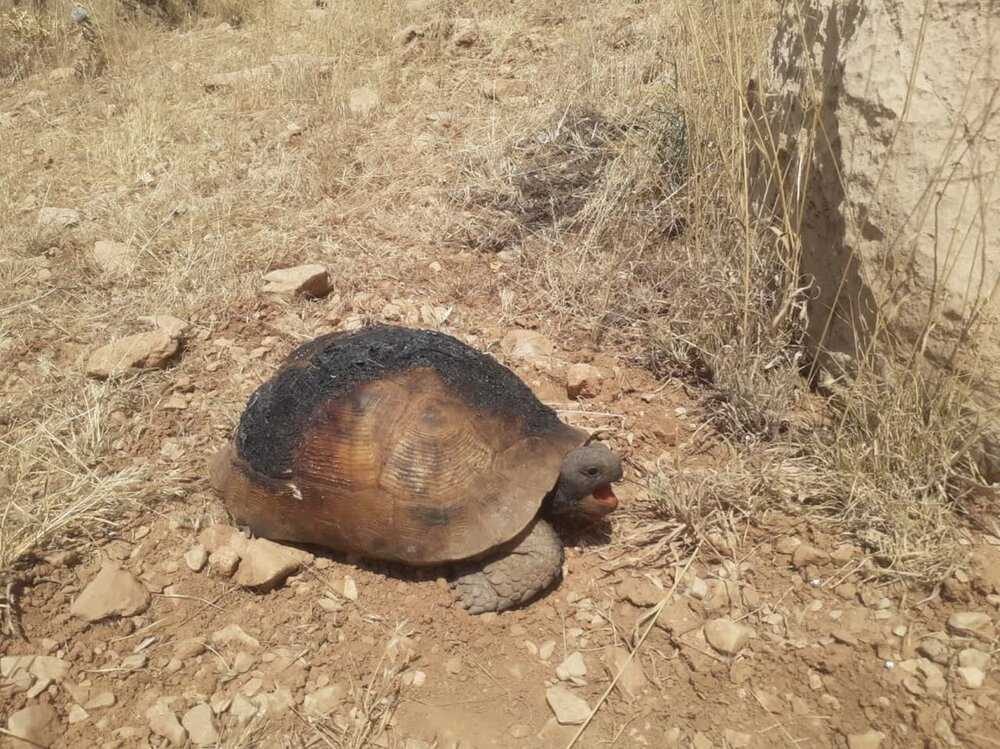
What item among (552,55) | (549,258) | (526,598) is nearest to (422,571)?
(526,598)

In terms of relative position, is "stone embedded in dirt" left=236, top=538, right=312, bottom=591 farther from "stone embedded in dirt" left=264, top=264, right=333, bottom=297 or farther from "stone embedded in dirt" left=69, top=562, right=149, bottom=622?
"stone embedded in dirt" left=264, top=264, right=333, bottom=297

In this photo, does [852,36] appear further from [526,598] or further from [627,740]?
[627,740]

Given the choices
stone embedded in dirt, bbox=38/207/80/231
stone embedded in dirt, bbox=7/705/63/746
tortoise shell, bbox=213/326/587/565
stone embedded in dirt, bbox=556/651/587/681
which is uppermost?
stone embedded in dirt, bbox=38/207/80/231

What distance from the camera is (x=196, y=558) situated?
276 cm

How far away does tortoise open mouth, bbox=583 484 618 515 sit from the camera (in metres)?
2.69

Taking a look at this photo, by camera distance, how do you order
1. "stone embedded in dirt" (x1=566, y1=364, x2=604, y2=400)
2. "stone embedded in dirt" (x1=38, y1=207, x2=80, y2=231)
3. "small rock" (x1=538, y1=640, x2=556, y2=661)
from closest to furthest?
"small rock" (x1=538, y1=640, x2=556, y2=661) → "stone embedded in dirt" (x1=566, y1=364, x2=604, y2=400) → "stone embedded in dirt" (x1=38, y1=207, x2=80, y2=231)

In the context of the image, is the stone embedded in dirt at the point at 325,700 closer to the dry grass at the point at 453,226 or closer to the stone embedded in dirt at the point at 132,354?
the dry grass at the point at 453,226

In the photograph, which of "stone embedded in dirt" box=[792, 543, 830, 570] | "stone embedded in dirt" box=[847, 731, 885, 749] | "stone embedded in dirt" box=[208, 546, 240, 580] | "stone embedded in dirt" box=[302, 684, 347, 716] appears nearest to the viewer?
"stone embedded in dirt" box=[847, 731, 885, 749]

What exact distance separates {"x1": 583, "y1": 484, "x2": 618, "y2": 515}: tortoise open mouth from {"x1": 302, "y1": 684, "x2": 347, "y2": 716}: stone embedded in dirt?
1.06 m

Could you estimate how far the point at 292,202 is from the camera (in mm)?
4973

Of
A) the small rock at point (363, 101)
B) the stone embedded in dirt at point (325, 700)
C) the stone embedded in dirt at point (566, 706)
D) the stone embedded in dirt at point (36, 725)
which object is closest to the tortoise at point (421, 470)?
the stone embedded in dirt at point (566, 706)

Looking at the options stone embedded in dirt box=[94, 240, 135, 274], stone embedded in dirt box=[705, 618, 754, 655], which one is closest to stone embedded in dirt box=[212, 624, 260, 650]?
stone embedded in dirt box=[705, 618, 754, 655]

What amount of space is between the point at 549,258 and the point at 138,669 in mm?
2852

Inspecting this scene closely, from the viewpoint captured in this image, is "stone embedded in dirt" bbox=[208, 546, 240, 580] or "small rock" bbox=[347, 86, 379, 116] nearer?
"stone embedded in dirt" bbox=[208, 546, 240, 580]
